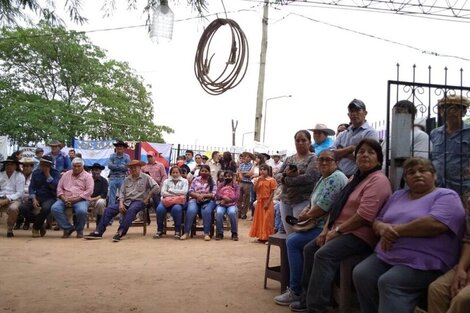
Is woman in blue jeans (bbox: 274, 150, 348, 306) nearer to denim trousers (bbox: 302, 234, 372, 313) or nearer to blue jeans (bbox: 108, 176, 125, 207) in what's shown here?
denim trousers (bbox: 302, 234, 372, 313)

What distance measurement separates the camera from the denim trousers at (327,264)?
3600 mm

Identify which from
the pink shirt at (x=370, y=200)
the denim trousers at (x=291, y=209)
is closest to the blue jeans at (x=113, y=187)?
the denim trousers at (x=291, y=209)

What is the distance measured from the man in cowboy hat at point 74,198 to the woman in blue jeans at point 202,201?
2037 mm

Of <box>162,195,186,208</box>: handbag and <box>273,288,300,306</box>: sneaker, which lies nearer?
<box>273,288,300,306</box>: sneaker

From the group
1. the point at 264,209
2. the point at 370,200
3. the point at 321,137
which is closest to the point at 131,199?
the point at 264,209

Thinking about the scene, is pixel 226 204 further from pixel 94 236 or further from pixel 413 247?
pixel 413 247

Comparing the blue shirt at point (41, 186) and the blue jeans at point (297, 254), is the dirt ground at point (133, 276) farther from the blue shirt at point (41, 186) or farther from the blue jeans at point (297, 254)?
the blue shirt at point (41, 186)

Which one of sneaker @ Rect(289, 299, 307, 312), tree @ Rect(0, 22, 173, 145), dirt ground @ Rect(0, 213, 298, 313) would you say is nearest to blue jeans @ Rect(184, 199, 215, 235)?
dirt ground @ Rect(0, 213, 298, 313)

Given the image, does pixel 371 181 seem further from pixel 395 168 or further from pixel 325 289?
pixel 325 289

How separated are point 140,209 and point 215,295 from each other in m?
4.43

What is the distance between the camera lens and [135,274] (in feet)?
17.6

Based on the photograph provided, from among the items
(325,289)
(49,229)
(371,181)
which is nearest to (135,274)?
(325,289)

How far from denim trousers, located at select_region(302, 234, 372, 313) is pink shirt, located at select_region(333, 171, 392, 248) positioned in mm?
73

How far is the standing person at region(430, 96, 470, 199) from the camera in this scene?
3.91m
